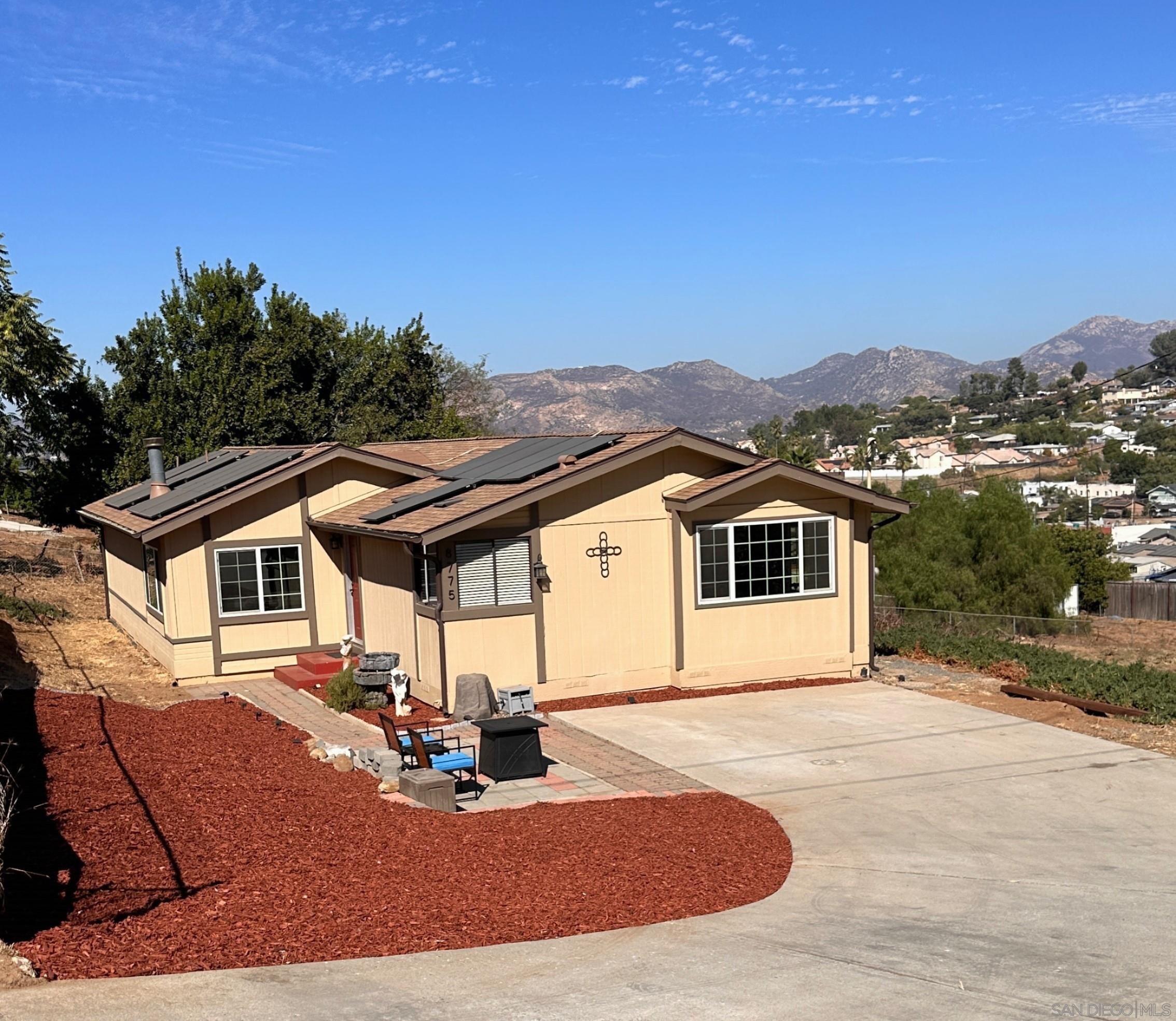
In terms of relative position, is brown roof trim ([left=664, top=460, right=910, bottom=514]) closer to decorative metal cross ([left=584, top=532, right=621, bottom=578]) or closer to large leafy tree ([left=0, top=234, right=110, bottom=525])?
decorative metal cross ([left=584, top=532, right=621, bottom=578])

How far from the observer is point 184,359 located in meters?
34.7

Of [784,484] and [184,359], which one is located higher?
[184,359]

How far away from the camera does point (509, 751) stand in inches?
472

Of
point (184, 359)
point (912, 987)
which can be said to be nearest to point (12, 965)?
point (912, 987)

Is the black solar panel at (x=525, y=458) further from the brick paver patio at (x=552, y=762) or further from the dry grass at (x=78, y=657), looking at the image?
the dry grass at (x=78, y=657)

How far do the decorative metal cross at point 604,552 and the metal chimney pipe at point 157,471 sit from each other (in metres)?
9.49

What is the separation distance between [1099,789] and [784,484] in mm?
6881

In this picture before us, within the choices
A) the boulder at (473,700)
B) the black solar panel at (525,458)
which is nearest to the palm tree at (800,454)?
the black solar panel at (525,458)

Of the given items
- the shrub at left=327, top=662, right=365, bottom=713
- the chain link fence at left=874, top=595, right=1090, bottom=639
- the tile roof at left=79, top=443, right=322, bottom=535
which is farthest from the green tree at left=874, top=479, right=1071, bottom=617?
the shrub at left=327, top=662, right=365, bottom=713

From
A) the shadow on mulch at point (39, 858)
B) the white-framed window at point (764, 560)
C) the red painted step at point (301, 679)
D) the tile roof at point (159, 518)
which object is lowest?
the red painted step at point (301, 679)

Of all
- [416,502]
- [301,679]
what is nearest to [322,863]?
[416,502]

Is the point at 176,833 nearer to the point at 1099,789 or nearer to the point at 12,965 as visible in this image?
the point at 12,965

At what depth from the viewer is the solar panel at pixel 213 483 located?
18766mm

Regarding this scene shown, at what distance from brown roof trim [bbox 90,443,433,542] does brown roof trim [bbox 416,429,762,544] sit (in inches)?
164
